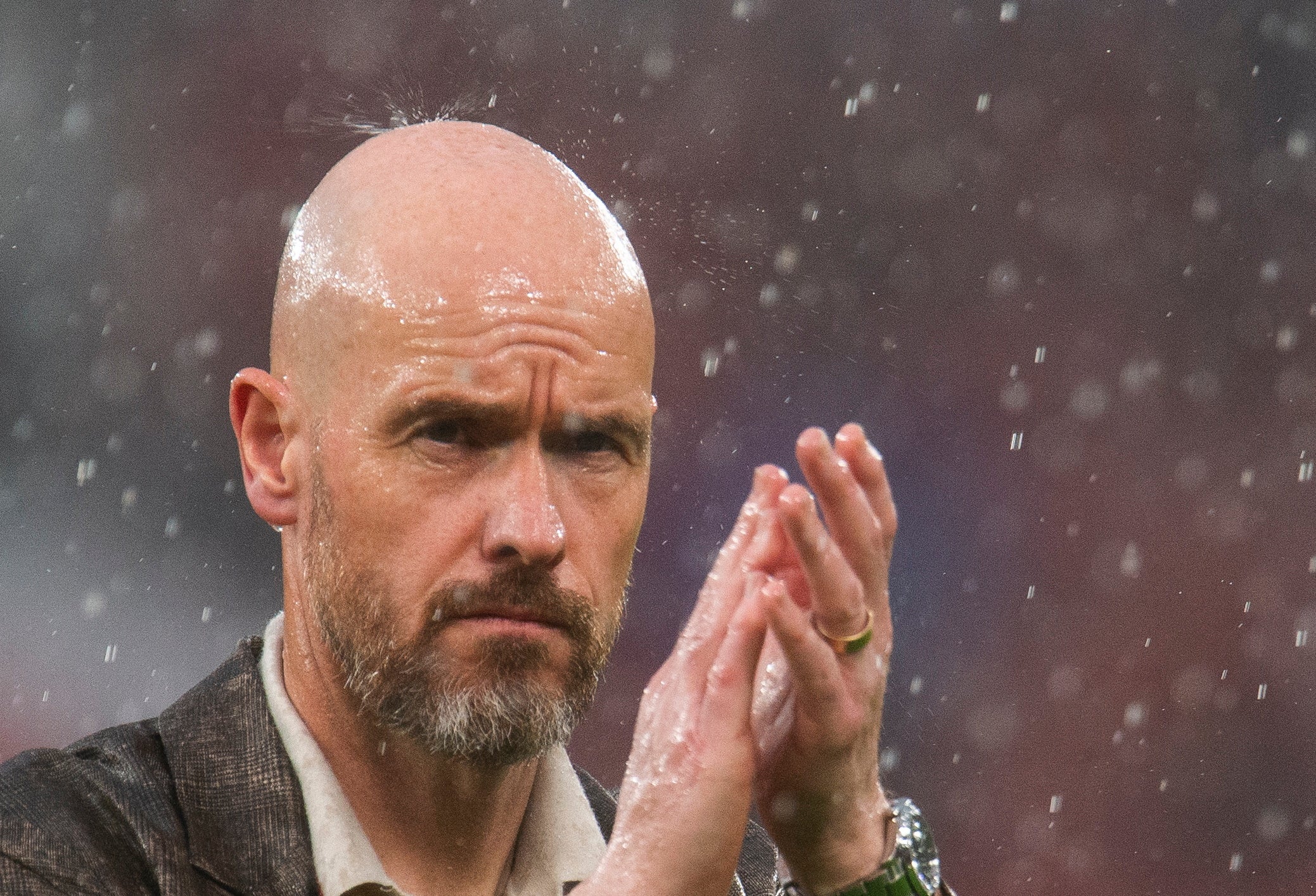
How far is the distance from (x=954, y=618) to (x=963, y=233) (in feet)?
3.87

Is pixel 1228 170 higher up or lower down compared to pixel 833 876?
higher up

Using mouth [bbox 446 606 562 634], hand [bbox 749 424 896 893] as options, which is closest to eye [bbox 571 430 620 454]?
mouth [bbox 446 606 562 634]

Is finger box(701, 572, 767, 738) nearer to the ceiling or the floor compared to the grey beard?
nearer to the floor

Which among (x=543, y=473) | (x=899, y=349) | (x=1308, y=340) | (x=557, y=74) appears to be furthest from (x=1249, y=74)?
(x=543, y=473)

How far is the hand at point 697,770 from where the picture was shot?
1580 millimetres

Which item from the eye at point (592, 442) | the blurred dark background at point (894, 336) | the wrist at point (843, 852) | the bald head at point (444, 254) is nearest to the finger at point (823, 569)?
the wrist at point (843, 852)

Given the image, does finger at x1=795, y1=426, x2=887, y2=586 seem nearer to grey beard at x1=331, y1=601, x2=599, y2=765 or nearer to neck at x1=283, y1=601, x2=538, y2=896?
grey beard at x1=331, y1=601, x2=599, y2=765

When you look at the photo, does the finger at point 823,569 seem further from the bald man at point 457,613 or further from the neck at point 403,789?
the neck at point 403,789

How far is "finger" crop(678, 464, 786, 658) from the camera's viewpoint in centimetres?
164

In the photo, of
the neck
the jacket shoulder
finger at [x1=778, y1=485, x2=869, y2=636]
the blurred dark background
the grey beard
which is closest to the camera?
finger at [x1=778, y1=485, x2=869, y2=636]

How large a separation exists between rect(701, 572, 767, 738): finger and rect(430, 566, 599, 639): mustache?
0.34m

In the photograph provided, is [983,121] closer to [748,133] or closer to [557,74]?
[748,133]

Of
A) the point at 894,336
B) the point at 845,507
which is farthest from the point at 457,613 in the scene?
the point at 894,336

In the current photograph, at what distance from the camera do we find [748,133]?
14.6 ft
